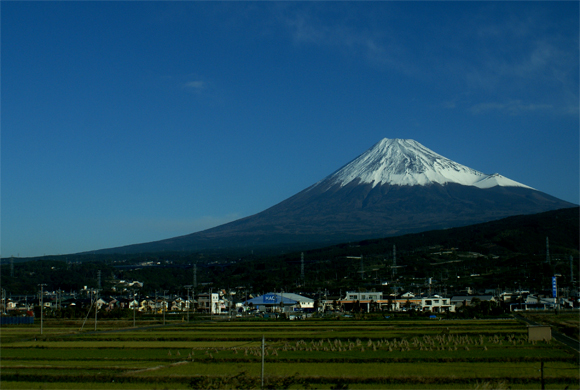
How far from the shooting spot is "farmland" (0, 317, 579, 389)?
1566 cm

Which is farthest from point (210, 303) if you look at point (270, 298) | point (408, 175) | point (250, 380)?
point (408, 175)

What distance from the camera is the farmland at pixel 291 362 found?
1566 centimetres

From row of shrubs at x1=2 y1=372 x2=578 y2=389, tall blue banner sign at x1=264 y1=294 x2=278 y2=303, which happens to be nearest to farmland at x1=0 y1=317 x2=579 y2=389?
row of shrubs at x1=2 y1=372 x2=578 y2=389

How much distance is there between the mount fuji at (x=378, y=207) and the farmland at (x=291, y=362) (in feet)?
379

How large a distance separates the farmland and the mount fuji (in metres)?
115

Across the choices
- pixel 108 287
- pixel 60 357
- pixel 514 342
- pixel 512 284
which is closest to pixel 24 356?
pixel 60 357

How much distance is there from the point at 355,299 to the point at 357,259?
4392 centimetres

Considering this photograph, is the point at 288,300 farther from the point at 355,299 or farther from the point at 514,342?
the point at 514,342

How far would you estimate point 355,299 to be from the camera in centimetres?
Answer: 6075

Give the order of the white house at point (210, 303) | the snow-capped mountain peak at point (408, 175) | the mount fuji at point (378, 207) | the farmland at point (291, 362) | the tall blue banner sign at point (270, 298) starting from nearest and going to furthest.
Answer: the farmland at point (291, 362), the white house at point (210, 303), the tall blue banner sign at point (270, 298), the mount fuji at point (378, 207), the snow-capped mountain peak at point (408, 175)

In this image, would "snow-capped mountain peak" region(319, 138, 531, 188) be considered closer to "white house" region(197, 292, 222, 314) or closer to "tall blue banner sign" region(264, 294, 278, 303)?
"white house" region(197, 292, 222, 314)

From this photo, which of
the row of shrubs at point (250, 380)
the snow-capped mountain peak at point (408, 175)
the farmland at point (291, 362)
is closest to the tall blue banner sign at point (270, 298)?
the farmland at point (291, 362)

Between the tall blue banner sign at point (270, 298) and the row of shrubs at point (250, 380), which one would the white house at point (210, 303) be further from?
the row of shrubs at point (250, 380)

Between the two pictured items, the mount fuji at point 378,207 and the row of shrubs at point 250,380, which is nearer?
the row of shrubs at point 250,380
